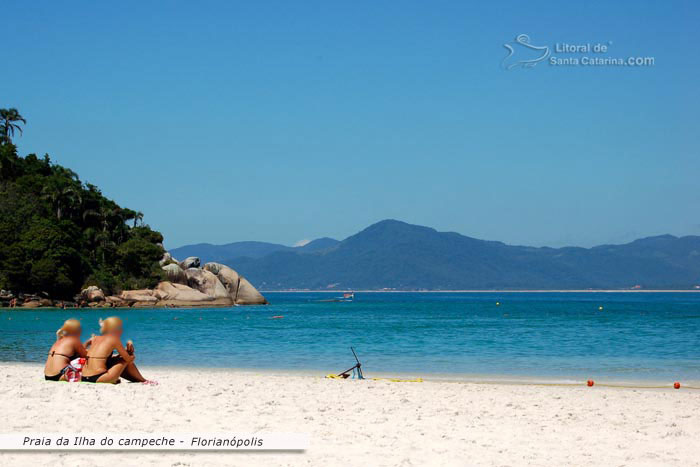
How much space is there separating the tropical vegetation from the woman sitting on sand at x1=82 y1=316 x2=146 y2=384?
7644 centimetres

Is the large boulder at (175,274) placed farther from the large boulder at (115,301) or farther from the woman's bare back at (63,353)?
the woman's bare back at (63,353)

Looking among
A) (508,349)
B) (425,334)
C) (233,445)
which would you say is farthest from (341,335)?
(233,445)

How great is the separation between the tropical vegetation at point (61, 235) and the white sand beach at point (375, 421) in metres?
75.0

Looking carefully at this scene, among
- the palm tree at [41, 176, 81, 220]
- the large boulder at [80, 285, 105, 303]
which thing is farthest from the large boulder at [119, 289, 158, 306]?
the palm tree at [41, 176, 81, 220]

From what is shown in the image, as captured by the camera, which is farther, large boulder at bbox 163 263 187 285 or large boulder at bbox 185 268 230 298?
large boulder at bbox 185 268 230 298

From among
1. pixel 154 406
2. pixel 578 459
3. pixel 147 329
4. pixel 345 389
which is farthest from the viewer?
pixel 147 329

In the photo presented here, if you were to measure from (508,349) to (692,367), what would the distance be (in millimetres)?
9710

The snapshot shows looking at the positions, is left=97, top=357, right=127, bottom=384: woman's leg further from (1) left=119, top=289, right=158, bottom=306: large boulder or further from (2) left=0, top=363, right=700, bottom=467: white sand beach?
(1) left=119, top=289, right=158, bottom=306: large boulder

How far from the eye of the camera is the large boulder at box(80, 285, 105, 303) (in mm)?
91812

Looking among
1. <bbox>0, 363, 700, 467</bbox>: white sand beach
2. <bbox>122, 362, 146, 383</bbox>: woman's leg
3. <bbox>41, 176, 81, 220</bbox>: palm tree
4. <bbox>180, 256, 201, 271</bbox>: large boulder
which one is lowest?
<bbox>0, 363, 700, 467</bbox>: white sand beach

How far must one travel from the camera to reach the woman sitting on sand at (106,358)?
14.3m

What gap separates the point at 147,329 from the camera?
5166cm

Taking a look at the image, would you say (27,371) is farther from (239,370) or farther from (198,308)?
(198,308)

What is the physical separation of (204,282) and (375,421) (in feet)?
313
